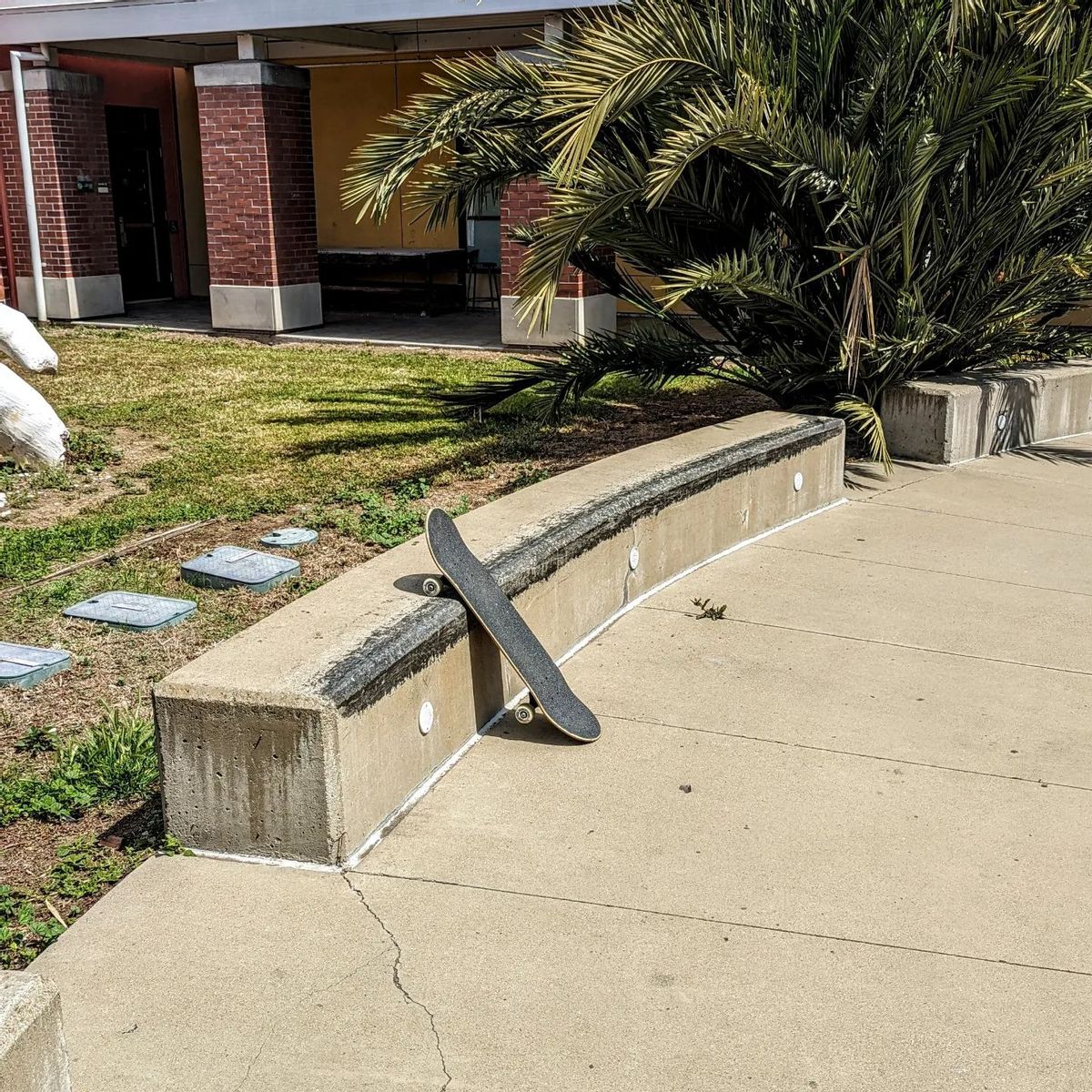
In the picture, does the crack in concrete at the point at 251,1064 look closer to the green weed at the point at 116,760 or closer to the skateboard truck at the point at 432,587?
the green weed at the point at 116,760

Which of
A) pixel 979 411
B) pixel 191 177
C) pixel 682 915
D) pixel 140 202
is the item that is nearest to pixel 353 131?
pixel 191 177

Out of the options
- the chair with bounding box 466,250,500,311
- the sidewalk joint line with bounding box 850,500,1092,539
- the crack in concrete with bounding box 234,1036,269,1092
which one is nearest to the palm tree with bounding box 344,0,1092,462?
the sidewalk joint line with bounding box 850,500,1092,539

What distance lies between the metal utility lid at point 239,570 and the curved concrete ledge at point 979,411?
4375 mm

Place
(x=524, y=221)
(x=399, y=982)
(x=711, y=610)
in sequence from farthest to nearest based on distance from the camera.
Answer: (x=524, y=221) → (x=711, y=610) → (x=399, y=982)

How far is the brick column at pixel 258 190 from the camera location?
15.0m

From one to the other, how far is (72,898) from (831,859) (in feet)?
6.84

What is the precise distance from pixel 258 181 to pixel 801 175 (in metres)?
9.07

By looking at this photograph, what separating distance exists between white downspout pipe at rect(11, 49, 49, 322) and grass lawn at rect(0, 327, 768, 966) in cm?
291

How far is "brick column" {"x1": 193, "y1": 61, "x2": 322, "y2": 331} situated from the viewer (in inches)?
592

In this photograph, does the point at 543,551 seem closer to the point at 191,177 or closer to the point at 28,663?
the point at 28,663

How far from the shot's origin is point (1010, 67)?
302 inches

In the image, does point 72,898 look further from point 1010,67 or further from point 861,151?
point 1010,67

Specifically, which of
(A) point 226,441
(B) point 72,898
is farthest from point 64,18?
(B) point 72,898

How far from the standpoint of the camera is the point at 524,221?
527 inches
